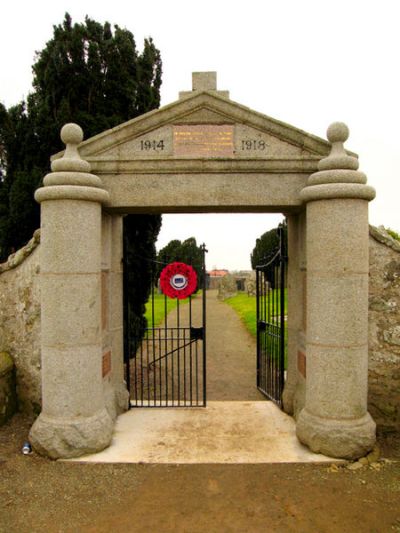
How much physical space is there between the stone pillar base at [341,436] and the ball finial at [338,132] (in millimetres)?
3359

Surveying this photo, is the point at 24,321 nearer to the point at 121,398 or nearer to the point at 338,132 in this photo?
the point at 121,398

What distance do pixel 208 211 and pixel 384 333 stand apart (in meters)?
2.84

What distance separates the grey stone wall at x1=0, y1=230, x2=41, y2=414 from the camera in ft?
17.8

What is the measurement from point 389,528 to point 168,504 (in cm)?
194

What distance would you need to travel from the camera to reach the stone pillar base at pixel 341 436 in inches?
176

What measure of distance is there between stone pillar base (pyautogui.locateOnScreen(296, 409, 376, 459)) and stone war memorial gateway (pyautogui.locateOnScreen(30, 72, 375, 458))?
0.4 inches

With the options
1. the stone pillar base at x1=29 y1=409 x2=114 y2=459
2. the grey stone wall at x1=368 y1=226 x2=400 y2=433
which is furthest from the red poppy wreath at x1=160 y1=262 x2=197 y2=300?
the grey stone wall at x1=368 y1=226 x2=400 y2=433

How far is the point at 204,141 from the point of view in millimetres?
5145

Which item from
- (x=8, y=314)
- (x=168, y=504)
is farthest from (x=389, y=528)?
(x=8, y=314)

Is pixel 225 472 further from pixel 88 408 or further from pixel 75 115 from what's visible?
pixel 75 115

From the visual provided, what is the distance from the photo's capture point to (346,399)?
Result: 4.56m

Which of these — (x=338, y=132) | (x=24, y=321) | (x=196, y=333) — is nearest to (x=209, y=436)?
(x=196, y=333)

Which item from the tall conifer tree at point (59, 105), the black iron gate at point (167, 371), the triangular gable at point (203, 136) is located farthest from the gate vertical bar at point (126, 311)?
the tall conifer tree at point (59, 105)

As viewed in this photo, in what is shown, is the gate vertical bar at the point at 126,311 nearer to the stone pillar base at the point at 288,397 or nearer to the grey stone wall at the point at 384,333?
the stone pillar base at the point at 288,397
